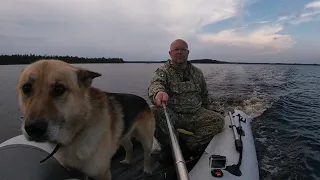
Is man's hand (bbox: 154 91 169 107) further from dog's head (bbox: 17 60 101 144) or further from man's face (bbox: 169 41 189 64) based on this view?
dog's head (bbox: 17 60 101 144)

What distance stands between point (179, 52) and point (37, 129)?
152 inches

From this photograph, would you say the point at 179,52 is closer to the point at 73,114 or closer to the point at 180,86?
the point at 180,86

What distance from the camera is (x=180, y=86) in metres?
5.72

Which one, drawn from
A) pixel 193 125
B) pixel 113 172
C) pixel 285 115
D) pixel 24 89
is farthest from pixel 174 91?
pixel 285 115

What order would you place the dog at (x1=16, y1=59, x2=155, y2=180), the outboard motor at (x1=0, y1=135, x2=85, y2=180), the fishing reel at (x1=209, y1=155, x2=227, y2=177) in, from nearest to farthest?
the dog at (x1=16, y1=59, x2=155, y2=180) → the outboard motor at (x1=0, y1=135, x2=85, y2=180) → the fishing reel at (x1=209, y1=155, x2=227, y2=177)

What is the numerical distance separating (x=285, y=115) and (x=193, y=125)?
21.8 ft

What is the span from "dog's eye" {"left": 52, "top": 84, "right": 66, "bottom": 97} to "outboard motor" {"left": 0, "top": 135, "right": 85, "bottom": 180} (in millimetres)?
902

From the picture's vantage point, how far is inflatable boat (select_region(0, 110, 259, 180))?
2836 mm

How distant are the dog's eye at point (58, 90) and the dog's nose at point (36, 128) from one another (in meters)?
0.31

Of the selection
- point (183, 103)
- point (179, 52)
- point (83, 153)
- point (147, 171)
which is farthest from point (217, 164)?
point (179, 52)

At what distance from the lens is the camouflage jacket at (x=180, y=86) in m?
5.59

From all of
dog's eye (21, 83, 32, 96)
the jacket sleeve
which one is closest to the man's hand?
the jacket sleeve

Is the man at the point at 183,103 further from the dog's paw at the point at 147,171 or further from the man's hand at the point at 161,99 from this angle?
the dog's paw at the point at 147,171

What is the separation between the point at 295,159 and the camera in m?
6.58
